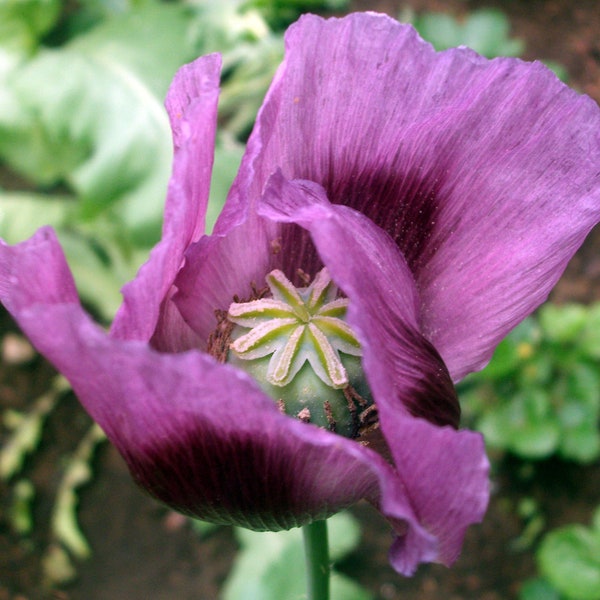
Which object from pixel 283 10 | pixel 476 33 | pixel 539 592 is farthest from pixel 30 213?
pixel 539 592

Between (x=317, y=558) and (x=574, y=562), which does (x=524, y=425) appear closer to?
(x=574, y=562)

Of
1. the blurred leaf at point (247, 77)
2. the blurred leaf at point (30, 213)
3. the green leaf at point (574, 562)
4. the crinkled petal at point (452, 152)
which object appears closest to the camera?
the crinkled petal at point (452, 152)

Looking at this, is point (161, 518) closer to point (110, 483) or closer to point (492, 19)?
point (110, 483)

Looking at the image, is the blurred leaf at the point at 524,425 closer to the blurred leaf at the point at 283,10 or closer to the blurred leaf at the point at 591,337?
the blurred leaf at the point at 591,337

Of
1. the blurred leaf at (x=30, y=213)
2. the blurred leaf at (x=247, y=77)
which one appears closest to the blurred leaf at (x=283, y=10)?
the blurred leaf at (x=247, y=77)

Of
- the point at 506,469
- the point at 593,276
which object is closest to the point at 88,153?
the point at 506,469
